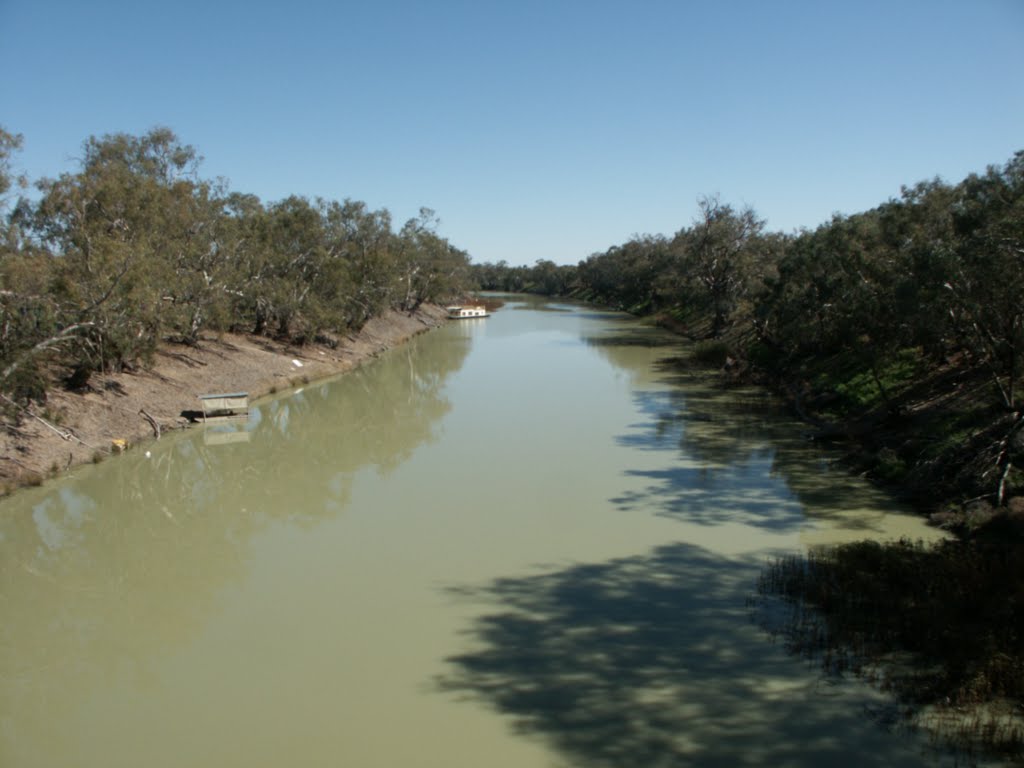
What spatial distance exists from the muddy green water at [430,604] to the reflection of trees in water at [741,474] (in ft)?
0.36

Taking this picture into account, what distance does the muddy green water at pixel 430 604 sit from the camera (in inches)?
278

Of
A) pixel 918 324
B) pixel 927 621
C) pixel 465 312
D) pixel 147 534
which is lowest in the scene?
pixel 147 534

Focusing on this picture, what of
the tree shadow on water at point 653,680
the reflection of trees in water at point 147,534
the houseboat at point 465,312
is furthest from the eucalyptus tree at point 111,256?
the houseboat at point 465,312

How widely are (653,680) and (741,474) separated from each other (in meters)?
9.58

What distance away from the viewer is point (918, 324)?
1427 centimetres

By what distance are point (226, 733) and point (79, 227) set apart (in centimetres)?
1798

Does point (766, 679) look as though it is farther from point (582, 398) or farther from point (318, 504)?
point (582, 398)

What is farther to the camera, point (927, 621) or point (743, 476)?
point (743, 476)

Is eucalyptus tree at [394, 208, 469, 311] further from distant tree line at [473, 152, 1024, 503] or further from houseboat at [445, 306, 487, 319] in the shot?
distant tree line at [473, 152, 1024, 503]

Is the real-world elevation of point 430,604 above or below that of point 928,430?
below

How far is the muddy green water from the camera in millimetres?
7059

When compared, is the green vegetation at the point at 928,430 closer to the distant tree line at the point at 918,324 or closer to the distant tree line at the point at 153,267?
the distant tree line at the point at 918,324

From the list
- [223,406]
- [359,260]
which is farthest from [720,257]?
[223,406]

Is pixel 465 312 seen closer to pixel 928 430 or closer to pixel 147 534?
pixel 928 430
